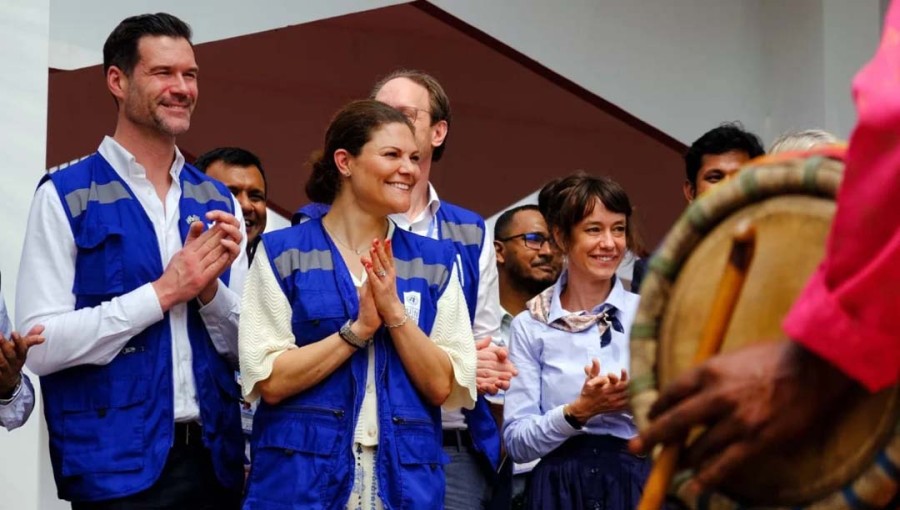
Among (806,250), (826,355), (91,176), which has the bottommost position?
(826,355)

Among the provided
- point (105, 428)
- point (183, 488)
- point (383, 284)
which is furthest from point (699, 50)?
point (105, 428)

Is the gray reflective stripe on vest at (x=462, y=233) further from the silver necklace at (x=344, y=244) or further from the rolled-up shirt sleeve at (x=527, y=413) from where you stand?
the silver necklace at (x=344, y=244)

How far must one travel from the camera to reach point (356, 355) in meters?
3.96

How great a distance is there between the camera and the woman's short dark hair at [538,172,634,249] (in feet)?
16.3

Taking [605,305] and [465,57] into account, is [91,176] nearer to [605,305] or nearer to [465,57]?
[605,305]

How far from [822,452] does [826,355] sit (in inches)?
8.7

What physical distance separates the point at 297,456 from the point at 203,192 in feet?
3.34

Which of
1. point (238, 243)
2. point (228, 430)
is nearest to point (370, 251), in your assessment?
point (238, 243)

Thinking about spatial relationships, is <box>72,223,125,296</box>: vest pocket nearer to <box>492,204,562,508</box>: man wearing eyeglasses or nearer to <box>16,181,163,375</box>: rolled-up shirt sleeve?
<box>16,181,163,375</box>: rolled-up shirt sleeve

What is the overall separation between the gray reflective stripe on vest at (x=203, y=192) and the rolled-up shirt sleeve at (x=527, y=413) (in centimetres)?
106

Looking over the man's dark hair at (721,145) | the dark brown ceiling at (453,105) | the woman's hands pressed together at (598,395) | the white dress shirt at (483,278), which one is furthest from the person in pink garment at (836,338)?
the dark brown ceiling at (453,105)

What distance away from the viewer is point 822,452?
2.07 m

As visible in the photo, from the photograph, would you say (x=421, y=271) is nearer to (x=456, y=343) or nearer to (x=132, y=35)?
(x=456, y=343)

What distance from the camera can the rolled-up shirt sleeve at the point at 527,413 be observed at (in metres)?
4.50
